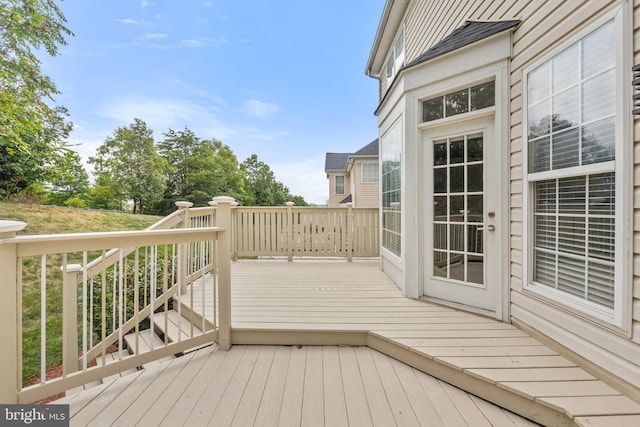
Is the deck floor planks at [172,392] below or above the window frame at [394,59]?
below

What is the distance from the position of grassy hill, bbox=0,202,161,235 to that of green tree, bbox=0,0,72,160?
2641 millimetres

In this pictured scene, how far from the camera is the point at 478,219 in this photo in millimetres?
2770

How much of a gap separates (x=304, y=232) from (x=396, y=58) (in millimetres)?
4243

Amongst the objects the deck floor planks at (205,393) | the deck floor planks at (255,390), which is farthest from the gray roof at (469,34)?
the deck floor planks at (205,393)

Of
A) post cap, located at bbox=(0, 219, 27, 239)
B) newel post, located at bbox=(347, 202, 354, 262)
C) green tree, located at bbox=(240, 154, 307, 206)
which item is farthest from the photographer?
green tree, located at bbox=(240, 154, 307, 206)

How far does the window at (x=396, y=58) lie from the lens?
18.4ft

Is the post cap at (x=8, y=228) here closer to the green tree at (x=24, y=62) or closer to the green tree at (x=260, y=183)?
the green tree at (x=24, y=62)

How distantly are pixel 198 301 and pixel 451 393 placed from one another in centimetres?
264

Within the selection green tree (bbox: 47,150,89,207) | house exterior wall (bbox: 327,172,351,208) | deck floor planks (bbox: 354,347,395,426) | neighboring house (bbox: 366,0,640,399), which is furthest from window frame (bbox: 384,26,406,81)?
green tree (bbox: 47,150,89,207)

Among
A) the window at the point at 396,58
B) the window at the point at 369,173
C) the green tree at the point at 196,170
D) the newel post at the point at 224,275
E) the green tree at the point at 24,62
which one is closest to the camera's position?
the newel post at the point at 224,275

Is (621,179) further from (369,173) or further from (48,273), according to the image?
(369,173)

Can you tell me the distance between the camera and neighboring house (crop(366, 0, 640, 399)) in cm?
158

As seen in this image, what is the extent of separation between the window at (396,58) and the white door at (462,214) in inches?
117

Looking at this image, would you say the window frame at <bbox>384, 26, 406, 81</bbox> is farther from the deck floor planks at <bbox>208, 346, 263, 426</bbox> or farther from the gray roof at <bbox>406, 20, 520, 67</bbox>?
the deck floor planks at <bbox>208, 346, 263, 426</bbox>
